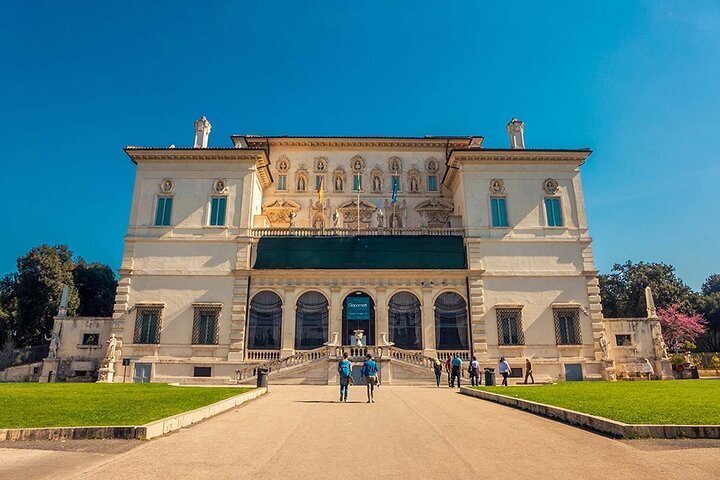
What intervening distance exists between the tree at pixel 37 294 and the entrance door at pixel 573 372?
1754 inches

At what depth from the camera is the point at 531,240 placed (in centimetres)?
3241

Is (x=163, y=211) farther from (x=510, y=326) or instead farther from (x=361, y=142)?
(x=510, y=326)

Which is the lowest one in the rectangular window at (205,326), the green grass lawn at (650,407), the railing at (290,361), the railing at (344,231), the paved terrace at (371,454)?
the paved terrace at (371,454)

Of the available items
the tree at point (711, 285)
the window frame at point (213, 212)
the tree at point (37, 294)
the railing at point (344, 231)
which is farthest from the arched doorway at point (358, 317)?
the tree at point (711, 285)

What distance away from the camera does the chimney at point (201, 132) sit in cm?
3610

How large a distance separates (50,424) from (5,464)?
110 inches

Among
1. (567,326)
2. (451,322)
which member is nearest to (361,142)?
(451,322)

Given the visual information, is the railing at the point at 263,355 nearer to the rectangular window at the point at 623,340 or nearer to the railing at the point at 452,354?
the railing at the point at 452,354

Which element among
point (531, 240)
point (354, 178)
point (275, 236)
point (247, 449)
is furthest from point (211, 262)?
point (247, 449)

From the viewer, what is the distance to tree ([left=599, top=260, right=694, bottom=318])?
5162 centimetres

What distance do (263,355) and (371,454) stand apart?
77.7ft

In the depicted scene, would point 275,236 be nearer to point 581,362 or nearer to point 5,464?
point 581,362

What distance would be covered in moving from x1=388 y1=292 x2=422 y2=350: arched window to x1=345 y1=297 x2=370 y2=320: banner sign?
5.20ft

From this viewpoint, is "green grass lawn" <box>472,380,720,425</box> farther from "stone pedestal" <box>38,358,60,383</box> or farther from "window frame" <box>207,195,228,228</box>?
"stone pedestal" <box>38,358,60,383</box>
